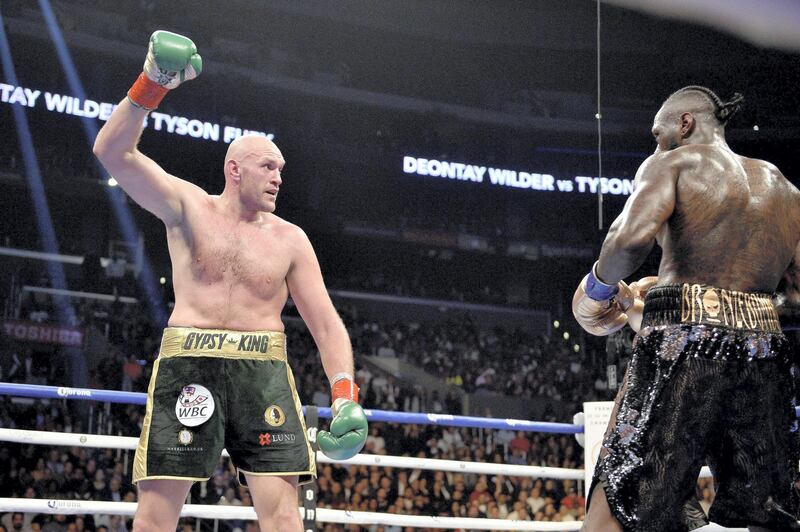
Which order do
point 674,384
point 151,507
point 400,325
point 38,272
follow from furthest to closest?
1. point 400,325
2. point 38,272
3. point 151,507
4. point 674,384

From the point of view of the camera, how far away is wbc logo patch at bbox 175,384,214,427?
2326mm

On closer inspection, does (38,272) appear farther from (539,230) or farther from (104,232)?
(539,230)

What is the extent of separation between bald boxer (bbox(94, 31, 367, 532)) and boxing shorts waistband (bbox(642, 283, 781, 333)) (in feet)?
2.90

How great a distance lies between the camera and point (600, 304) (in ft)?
7.57

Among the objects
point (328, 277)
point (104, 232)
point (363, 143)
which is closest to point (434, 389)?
point (328, 277)

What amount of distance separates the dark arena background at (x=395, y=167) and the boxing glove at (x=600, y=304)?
8.37 meters

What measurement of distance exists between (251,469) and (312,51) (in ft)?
55.1

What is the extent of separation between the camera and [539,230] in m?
19.6

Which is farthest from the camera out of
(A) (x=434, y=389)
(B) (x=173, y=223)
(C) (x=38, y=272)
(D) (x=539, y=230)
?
(D) (x=539, y=230)

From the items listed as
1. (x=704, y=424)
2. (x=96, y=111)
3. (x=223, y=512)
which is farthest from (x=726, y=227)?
(x=96, y=111)

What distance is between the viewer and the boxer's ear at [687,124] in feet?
7.59

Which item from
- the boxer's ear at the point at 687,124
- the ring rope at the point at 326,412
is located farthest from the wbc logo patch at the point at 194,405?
the boxer's ear at the point at 687,124

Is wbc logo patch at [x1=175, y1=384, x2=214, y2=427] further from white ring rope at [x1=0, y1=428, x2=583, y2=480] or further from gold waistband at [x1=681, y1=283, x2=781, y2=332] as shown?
gold waistband at [x1=681, y1=283, x2=781, y2=332]

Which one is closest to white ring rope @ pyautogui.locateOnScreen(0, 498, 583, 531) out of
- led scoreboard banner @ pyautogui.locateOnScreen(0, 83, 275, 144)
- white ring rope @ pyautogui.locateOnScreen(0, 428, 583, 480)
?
white ring rope @ pyautogui.locateOnScreen(0, 428, 583, 480)
